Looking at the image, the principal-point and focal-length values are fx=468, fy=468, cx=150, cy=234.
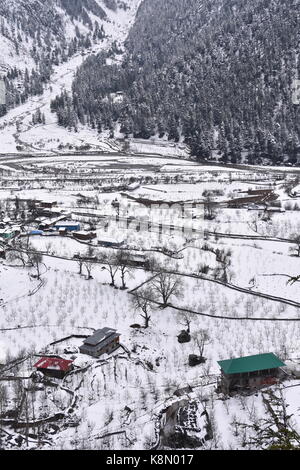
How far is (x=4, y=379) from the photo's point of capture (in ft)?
59.0

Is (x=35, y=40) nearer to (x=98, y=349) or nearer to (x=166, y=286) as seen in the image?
(x=166, y=286)

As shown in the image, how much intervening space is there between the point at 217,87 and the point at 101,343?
310ft

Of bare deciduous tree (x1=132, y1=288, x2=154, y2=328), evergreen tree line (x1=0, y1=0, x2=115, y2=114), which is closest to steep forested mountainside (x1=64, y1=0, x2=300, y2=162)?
evergreen tree line (x1=0, y1=0, x2=115, y2=114)

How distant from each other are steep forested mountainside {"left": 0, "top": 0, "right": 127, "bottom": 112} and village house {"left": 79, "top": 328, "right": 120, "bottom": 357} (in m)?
114

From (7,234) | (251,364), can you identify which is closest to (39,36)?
(7,234)

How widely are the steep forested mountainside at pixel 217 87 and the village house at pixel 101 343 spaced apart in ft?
224

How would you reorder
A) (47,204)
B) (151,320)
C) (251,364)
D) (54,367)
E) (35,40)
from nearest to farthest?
(251,364) → (54,367) → (151,320) → (47,204) → (35,40)

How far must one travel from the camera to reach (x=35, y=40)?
566 ft

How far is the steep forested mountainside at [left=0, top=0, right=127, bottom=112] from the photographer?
138250 millimetres

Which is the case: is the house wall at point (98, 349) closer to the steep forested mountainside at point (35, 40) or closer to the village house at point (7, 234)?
the village house at point (7, 234)

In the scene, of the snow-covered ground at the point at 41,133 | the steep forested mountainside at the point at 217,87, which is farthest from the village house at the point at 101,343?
the snow-covered ground at the point at 41,133
